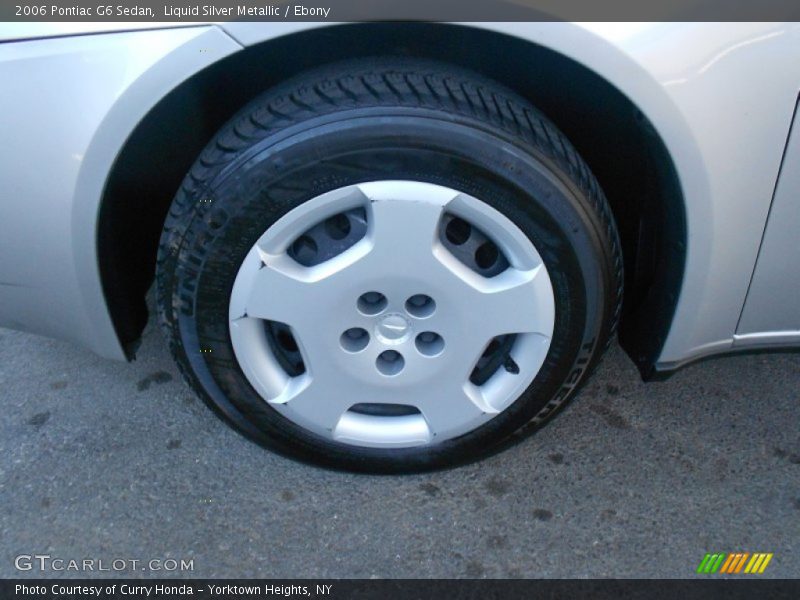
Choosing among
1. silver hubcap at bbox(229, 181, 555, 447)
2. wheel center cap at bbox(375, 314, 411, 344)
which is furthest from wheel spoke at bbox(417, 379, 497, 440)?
wheel center cap at bbox(375, 314, 411, 344)

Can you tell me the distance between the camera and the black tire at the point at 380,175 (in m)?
1.35

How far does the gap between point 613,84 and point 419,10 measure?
35 cm

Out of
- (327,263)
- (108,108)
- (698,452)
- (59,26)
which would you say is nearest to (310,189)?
(327,263)

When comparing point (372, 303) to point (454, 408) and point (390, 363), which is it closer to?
point (390, 363)

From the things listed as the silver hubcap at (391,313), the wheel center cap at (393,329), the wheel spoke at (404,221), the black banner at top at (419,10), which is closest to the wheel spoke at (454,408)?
the silver hubcap at (391,313)

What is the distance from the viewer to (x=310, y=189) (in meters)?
1.38

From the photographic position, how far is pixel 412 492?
172 cm

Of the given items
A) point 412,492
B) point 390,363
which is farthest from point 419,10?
point 412,492
